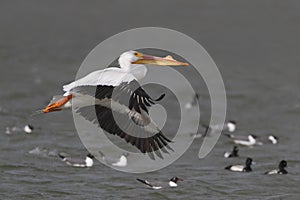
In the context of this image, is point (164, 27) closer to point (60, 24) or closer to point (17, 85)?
point (60, 24)

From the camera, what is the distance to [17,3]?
2772cm

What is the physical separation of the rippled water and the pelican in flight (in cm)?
198

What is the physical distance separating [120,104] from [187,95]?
9.84m

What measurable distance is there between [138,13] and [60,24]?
2372 millimetres

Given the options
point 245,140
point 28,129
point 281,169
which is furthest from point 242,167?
point 28,129

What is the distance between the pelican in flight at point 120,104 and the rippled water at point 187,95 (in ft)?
6.49

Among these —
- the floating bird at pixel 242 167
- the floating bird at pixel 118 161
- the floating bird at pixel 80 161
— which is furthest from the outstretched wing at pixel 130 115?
the floating bird at pixel 242 167

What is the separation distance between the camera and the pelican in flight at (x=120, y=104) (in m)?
9.90

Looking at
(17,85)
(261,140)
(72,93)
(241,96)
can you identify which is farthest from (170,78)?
(72,93)

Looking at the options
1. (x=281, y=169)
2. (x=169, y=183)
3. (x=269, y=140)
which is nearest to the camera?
(x=169, y=183)

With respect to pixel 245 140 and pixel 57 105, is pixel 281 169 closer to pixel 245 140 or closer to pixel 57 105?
pixel 245 140

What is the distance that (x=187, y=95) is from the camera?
19.9 metres

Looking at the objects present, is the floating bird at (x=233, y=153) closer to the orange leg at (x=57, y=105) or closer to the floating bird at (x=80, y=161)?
the floating bird at (x=80, y=161)

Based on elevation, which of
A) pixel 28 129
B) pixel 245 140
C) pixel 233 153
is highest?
pixel 245 140
